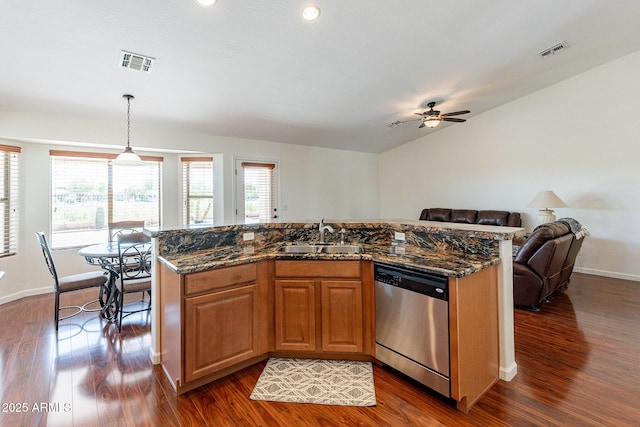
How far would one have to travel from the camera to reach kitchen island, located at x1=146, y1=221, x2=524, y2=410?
6.15 ft

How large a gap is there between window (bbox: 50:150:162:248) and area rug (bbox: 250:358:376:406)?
3758mm

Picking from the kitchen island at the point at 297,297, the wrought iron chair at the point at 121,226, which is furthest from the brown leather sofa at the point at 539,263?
the wrought iron chair at the point at 121,226

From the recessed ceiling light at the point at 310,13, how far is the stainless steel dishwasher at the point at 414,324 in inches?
84.6

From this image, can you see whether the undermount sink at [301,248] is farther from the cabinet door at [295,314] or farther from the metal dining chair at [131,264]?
the metal dining chair at [131,264]

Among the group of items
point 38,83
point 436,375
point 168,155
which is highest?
point 38,83

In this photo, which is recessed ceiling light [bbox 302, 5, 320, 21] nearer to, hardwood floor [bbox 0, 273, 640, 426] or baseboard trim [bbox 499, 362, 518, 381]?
hardwood floor [bbox 0, 273, 640, 426]

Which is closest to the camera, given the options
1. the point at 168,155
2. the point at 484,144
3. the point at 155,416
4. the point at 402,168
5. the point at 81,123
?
the point at 155,416

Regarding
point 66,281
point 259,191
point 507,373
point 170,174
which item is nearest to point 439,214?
point 259,191

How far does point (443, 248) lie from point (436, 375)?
2.98 ft

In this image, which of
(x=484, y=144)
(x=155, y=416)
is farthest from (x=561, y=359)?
(x=484, y=144)

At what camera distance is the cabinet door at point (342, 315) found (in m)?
2.22

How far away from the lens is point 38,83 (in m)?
2.93

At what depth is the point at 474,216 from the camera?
229 inches

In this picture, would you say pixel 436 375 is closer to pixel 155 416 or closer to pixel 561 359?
pixel 561 359
